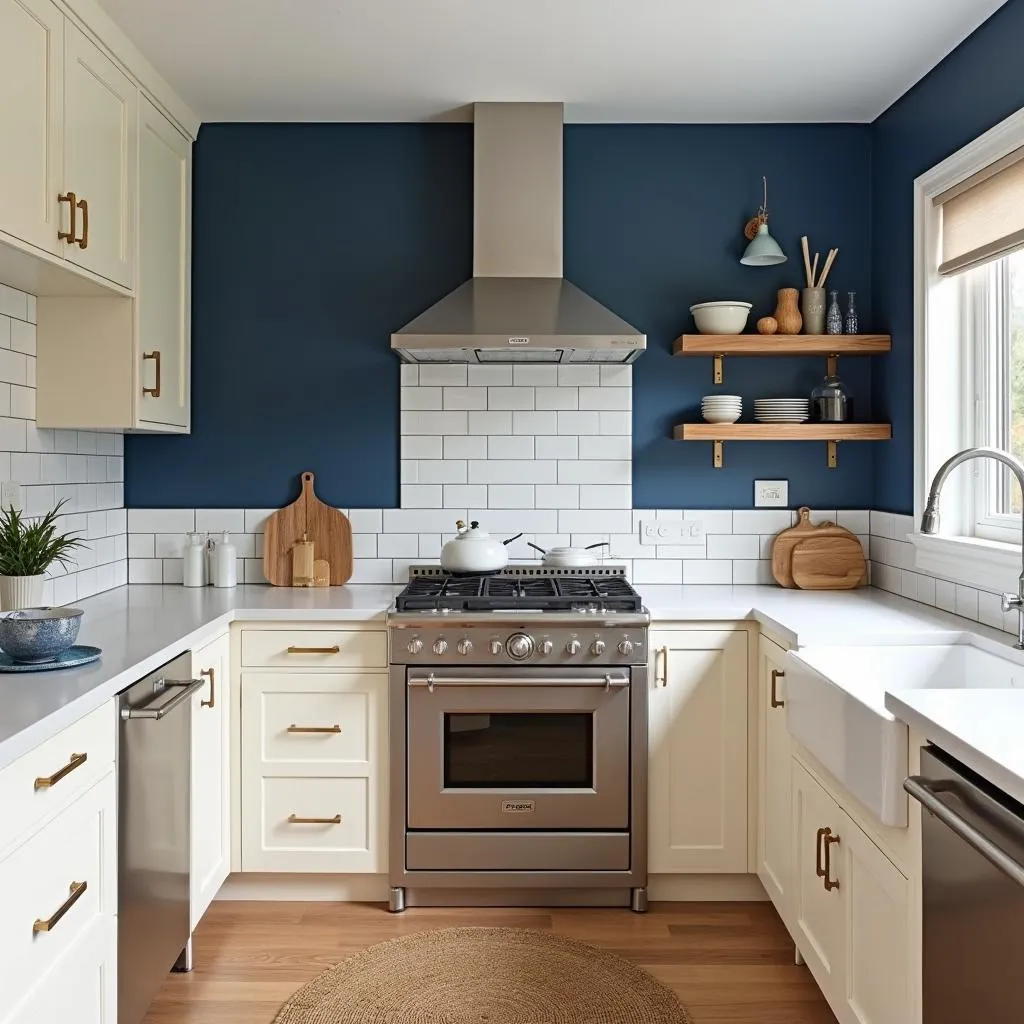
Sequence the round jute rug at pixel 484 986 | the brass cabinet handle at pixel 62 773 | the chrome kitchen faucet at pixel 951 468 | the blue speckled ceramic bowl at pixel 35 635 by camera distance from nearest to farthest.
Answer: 1. the brass cabinet handle at pixel 62 773
2. the blue speckled ceramic bowl at pixel 35 635
3. the chrome kitchen faucet at pixel 951 468
4. the round jute rug at pixel 484 986

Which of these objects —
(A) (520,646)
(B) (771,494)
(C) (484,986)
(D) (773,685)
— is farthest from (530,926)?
(B) (771,494)

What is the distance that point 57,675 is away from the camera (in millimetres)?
2053

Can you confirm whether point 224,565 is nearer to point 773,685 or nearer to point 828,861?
point 773,685

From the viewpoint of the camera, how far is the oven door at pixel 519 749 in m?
3.01

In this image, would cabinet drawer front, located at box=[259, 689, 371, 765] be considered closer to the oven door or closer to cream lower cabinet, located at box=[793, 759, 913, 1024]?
the oven door

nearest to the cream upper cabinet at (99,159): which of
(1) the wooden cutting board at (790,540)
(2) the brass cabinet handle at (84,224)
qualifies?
(2) the brass cabinet handle at (84,224)

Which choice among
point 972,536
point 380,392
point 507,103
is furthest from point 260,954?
point 507,103

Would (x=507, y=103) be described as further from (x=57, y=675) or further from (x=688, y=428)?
(x=57, y=675)

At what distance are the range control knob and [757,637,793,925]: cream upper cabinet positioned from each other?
708 millimetres

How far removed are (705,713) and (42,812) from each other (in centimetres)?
197

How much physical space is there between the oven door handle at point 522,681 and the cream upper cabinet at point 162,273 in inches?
48.0

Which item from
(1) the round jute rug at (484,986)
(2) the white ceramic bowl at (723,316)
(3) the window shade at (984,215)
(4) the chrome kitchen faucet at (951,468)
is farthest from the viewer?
(2) the white ceramic bowl at (723,316)

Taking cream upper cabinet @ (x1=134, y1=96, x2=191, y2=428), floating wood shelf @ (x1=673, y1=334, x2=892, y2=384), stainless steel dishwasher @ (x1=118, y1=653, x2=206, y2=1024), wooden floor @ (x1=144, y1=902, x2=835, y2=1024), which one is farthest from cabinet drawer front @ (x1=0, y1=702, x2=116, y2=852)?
floating wood shelf @ (x1=673, y1=334, x2=892, y2=384)

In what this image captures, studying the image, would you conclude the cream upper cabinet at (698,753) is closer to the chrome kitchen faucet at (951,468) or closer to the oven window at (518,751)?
the oven window at (518,751)
